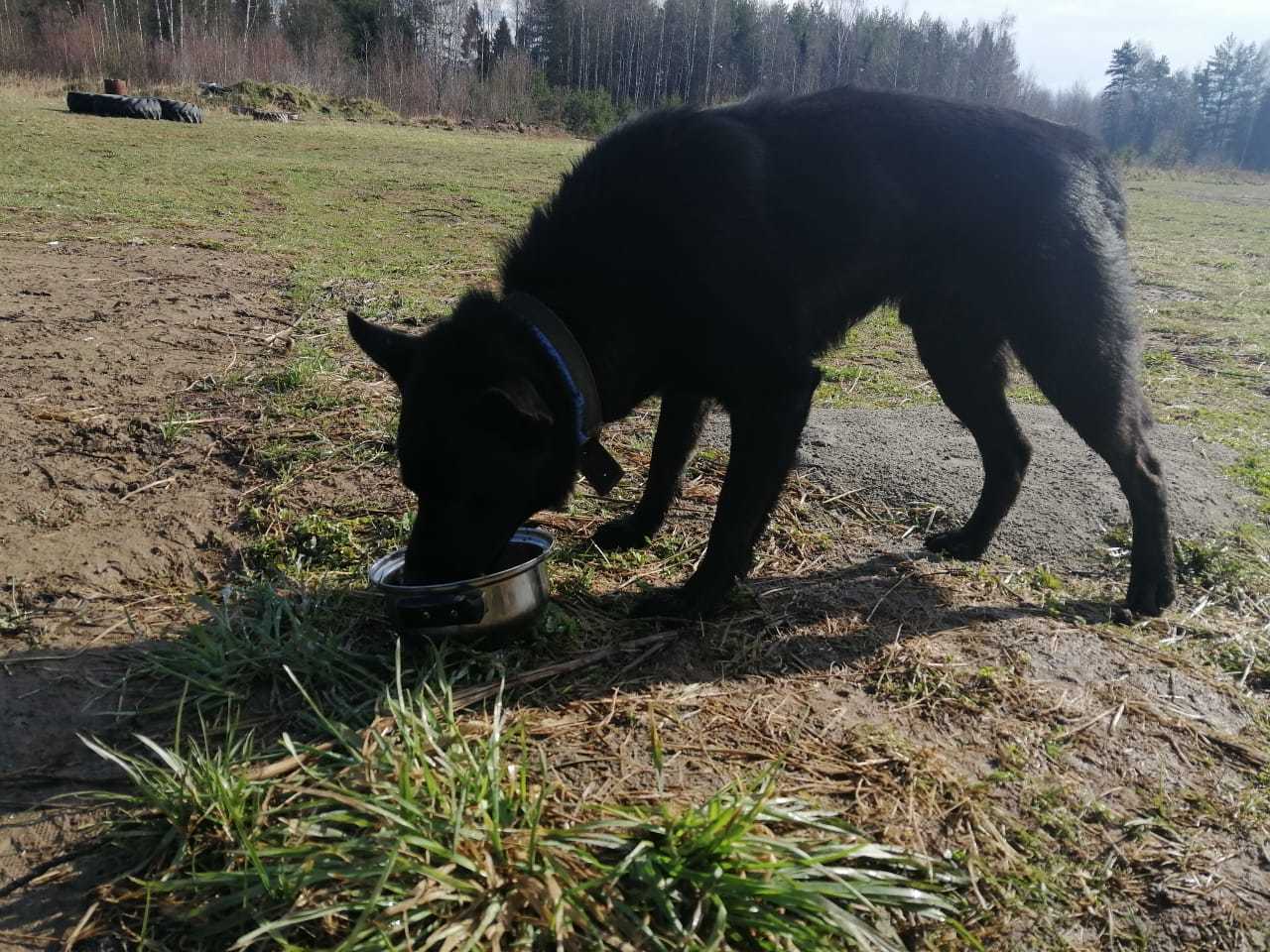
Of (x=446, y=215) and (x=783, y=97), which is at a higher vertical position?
(x=783, y=97)

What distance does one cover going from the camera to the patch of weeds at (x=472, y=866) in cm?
150

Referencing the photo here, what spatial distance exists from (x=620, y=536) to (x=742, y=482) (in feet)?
2.17

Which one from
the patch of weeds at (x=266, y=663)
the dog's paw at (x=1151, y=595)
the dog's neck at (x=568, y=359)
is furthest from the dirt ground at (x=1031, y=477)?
the patch of weeds at (x=266, y=663)

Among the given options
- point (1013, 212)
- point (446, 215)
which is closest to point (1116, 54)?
point (446, 215)

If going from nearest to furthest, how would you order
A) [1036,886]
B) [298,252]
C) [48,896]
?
[48,896] → [1036,886] → [298,252]

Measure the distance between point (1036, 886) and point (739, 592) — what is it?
133 centimetres

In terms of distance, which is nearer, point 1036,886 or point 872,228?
point 1036,886

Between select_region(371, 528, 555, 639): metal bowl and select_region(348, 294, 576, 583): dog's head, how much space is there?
0.47 feet

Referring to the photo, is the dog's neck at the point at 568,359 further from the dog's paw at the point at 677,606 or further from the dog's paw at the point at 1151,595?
the dog's paw at the point at 1151,595

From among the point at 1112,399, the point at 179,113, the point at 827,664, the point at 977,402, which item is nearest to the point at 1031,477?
the point at 977,402

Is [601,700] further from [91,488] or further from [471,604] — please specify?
[91,488]

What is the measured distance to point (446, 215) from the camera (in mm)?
10836

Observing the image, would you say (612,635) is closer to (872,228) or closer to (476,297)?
(476,297)

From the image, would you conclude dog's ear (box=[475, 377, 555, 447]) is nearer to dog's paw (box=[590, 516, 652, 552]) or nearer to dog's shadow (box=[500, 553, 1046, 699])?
dog's shadow (box=[500, 553, 1046, 699])
